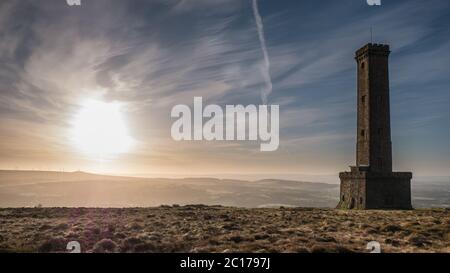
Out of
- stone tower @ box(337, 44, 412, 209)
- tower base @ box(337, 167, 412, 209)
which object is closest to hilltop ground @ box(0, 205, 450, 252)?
tower base @ box(337, 167, 412, 209)

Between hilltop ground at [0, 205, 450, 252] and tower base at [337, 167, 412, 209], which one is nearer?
hilltop ground at [0, 205, 450, 252]

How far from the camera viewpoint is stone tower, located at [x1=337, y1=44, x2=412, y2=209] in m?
44.1

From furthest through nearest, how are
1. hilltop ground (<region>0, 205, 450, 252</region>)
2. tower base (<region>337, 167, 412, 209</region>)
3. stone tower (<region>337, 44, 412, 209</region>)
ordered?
1. stone tower (<region>337, 44, 412, 209</region>)
2. tower base (<region>337, 167, 412, 209</region>)
3. hilltop ground (<region>0, 205, 450, 252</region>)

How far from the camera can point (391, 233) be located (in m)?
22.0

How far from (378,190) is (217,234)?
27971mm

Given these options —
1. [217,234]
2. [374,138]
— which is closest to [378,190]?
[374,138]

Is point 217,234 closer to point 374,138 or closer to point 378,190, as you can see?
point 378,190

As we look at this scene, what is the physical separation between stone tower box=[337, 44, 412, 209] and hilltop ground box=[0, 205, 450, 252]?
17.3m

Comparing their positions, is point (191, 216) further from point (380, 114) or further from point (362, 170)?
point (380, 114)

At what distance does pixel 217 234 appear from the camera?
2173 centimetres

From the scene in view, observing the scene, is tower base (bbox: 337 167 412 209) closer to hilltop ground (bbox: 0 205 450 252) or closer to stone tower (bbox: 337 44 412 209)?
stone tower (bbox: 337 44 412 209)

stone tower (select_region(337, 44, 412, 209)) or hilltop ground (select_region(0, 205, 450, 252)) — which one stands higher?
stone tower (select_region(337, 44, 412, 209))
